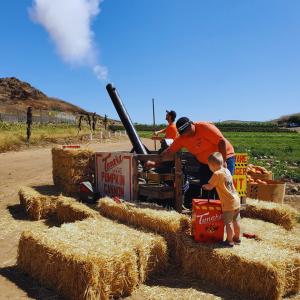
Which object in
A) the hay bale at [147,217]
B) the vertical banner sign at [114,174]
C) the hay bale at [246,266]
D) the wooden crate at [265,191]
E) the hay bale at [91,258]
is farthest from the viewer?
the wooden crate at [265,191]

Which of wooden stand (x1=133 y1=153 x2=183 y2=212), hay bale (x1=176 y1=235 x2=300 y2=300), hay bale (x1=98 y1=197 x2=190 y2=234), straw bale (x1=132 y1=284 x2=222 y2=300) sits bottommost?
straw bale (x1=132 y1=284 x2=222 y2=300)

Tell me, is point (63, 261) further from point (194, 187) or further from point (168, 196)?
point (194, 187)

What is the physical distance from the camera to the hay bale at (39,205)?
10.3 metres

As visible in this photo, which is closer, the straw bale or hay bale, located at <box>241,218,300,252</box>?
the straw bale

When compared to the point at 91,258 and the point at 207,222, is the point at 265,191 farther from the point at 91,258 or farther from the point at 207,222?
the point at 91,258

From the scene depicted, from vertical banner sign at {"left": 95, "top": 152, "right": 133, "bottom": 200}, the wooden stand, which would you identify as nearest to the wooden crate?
the wooden stand

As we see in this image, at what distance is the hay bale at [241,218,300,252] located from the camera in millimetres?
7652

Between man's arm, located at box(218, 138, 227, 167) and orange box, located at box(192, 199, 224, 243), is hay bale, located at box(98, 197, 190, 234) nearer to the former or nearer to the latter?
orange box, located at box(192, 199, 224, 243)

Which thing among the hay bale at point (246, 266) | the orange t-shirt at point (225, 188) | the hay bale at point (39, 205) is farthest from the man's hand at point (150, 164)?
the orange t-shirt at point (225, 188)

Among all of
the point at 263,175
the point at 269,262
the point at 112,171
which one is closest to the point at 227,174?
the point at 269,262

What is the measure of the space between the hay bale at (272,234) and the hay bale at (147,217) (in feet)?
5.00

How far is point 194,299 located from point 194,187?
3.91 m

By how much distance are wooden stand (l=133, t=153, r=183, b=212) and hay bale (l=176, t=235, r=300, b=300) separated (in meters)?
1.91

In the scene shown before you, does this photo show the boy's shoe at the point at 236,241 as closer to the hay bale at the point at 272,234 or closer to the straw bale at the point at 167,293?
the hay bale at the point at 272,234
